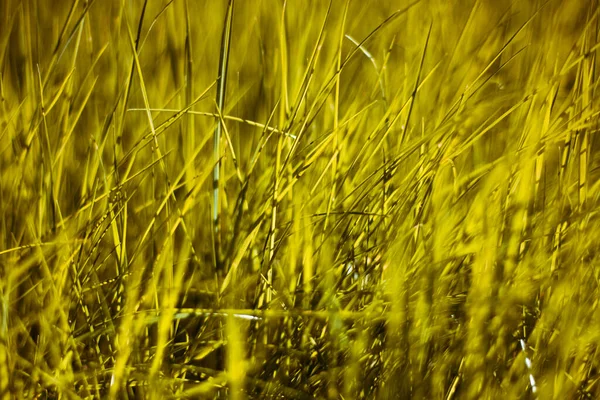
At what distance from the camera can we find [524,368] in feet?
1.43

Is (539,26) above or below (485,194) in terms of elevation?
above

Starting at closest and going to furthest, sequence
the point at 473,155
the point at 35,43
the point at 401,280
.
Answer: the point at 401,280, the point at 473,155, the point at 35,43

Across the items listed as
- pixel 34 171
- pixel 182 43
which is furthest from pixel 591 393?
pixel 182 43

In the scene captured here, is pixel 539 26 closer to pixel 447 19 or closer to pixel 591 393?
pixel 447 19

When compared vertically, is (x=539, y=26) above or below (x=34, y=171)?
above

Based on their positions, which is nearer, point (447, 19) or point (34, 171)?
point (34, 171)

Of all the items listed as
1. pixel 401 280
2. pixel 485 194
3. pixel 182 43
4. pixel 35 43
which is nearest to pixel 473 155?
pixel 485 194

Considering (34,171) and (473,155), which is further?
(473,155)

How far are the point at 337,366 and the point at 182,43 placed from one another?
52 cm

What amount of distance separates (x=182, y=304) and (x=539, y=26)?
2.19 feet

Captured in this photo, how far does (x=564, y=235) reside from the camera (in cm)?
49

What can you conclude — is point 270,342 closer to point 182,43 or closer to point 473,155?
point 473,155

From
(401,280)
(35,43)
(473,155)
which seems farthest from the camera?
(35,43)

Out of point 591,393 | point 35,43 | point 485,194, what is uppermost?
point 35,43
